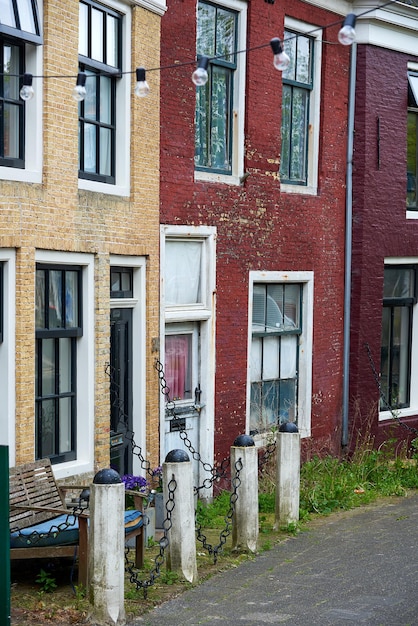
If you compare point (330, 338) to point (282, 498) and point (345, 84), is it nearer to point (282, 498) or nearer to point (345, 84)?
point (345, 84)

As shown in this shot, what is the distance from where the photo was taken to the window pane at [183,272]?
40.6ft

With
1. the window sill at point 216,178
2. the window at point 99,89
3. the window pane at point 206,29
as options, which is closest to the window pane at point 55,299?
the window at point 99,89

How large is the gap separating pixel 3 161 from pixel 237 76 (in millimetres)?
4478

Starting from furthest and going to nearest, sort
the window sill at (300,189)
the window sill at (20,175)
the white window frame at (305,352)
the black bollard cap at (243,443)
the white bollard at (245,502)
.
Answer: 1. the white window frame at (305,352)
2. the window sill at (300,189)
3. the black bollard cap at (243,443)
4. the white bollard at (245,502)
5. the window sill at (20,175)

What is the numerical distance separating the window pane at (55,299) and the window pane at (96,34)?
222 cm

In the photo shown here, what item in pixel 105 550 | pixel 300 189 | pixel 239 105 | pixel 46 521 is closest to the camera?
pixel 105 550

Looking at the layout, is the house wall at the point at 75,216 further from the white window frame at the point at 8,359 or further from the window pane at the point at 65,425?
the window pane at the point at 65,425

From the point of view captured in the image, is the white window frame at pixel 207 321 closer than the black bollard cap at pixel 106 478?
No

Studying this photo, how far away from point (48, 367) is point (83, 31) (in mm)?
3229

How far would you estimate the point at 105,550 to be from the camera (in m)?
7.84

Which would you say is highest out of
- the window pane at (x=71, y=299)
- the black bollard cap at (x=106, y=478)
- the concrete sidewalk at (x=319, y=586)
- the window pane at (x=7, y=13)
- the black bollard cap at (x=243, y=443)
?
the window pane at (x=7, y=13)

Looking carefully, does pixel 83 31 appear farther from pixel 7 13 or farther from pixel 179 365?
pixel 179 365

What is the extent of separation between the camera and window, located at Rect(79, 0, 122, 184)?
10.7 metres

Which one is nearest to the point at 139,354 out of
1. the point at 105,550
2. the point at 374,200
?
the point at 105,550
